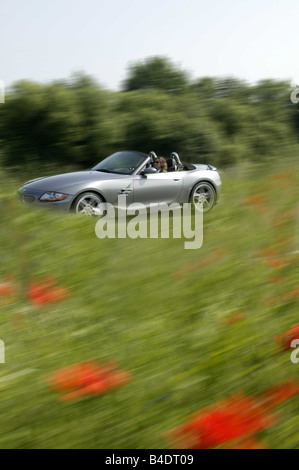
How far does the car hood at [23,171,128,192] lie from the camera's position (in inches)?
Answer: 299

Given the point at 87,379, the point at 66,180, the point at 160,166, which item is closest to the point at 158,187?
the point at 160,166

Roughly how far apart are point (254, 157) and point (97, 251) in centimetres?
1053

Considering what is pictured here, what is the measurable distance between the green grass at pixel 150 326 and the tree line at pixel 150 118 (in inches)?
304

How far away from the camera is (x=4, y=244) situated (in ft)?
16.0

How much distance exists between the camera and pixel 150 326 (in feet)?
10.6

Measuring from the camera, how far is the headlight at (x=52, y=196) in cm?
740

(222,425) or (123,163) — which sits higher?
(123,163)

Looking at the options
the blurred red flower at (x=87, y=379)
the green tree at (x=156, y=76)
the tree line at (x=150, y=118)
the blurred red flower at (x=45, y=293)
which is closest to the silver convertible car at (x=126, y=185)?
the blurred red flower at (x=45, y=293)

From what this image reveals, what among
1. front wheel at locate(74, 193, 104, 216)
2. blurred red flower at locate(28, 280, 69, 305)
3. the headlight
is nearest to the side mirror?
front wheel at locate(74, 193, 104, 216)

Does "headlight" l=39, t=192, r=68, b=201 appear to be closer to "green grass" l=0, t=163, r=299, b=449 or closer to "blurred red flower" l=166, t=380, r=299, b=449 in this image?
"green grass" l=0, t=163, r=299, b=449

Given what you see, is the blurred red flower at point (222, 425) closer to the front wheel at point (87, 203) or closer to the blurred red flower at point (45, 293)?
the blurred red flower at point (45, 293)

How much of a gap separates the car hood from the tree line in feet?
14.0

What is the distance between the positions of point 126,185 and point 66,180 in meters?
0.83

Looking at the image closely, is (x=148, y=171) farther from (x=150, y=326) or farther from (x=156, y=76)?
(x=156, y=76)
